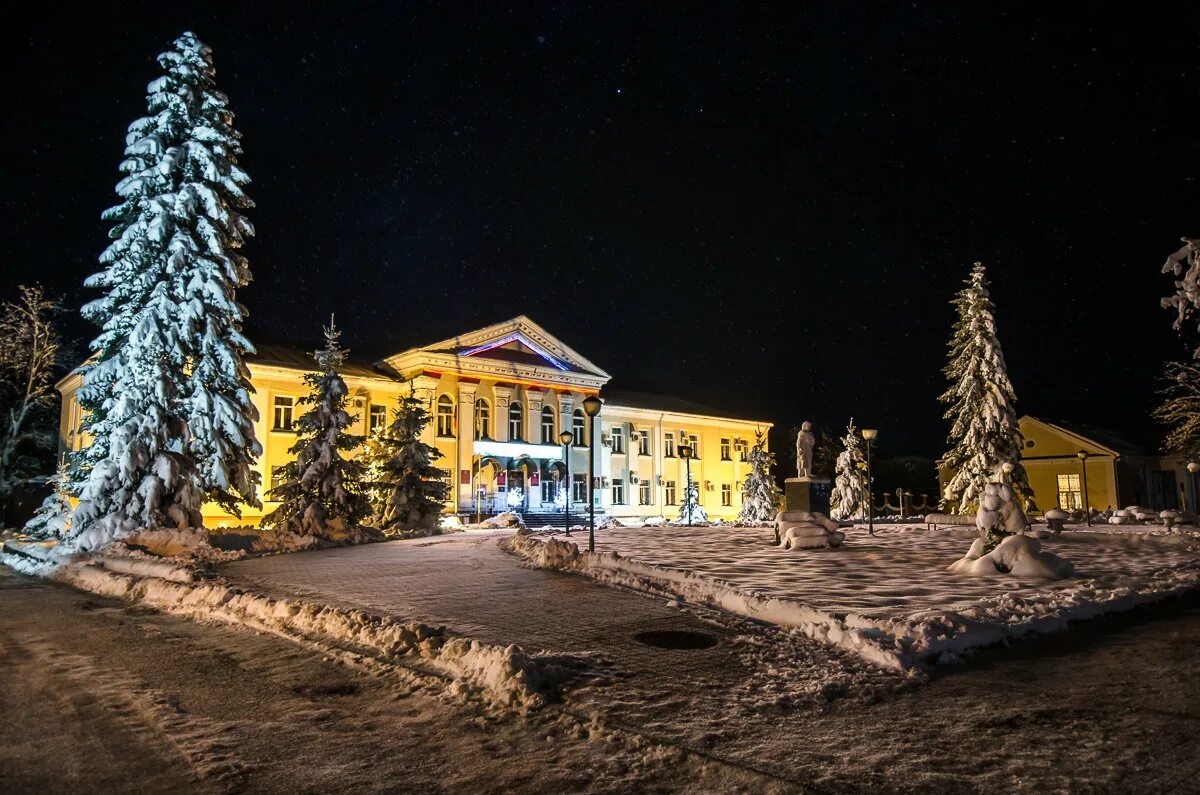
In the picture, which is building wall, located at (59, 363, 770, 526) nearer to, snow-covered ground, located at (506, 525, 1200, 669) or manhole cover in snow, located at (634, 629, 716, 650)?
snow-covered ground, located at (506, 525, 1200, 669)

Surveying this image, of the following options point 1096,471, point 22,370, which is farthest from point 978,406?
point 22,370

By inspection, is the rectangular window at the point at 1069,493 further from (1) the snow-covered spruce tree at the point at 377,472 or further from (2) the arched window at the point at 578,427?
(1) the snow-covered spruce tree at the point at 377,472

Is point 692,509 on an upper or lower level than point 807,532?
lower

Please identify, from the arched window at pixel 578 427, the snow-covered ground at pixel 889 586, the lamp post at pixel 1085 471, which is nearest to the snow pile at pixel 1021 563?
the snow-covered ground at pixel 889 586

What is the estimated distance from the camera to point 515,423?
44156mm

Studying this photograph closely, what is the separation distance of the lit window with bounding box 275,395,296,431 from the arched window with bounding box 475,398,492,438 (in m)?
9.57

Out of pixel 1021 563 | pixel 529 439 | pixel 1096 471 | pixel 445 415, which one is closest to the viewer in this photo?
pixel 1021 563

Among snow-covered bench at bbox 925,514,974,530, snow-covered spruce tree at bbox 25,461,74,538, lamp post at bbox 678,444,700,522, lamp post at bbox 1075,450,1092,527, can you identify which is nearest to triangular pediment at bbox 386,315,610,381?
lamp post at bbox 678,444,700,522

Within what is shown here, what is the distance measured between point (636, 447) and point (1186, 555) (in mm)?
34433

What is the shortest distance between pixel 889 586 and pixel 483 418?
109 ft

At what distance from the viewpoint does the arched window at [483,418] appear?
4262cm

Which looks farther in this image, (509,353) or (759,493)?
(759,493)

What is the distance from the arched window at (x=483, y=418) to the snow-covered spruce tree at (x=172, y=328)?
784 inches

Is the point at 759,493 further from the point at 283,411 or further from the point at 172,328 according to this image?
the point at 172,328
